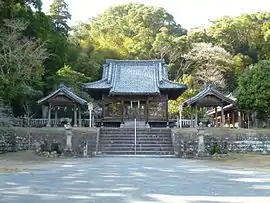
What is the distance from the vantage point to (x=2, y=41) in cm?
2859

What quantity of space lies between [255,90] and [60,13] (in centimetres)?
3215

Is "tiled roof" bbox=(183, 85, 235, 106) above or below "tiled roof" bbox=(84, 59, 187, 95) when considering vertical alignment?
below

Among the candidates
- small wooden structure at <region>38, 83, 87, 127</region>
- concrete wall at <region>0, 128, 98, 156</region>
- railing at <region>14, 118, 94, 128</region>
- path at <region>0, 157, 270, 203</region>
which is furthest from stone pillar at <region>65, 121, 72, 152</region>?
path at <region>0, 157, 270, 203</region>

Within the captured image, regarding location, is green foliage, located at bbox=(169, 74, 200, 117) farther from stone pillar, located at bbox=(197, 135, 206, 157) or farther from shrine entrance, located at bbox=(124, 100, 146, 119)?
stone pillar, located at bbox=(197, 135, 206, 157)

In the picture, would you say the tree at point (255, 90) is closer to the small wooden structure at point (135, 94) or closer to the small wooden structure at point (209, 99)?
the small wooden structure at point (209, 99)

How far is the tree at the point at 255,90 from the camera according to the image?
28233 millimetres

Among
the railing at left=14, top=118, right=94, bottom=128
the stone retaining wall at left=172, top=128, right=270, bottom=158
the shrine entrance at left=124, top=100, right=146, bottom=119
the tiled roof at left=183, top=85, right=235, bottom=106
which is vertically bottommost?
the stone retaining wall at left=172, top=128, right=270, bottom=158

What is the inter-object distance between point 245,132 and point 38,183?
58.6ft

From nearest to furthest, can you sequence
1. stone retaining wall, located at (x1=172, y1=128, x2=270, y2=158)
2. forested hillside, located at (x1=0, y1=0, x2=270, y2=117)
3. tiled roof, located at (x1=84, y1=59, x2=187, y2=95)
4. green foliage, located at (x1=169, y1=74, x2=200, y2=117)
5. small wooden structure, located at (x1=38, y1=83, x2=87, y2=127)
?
stone retaining wall, located at (x1=172, y1=128, x2=270, y2=158) → forested hillside, located at (x1=0, y1=0, x2=270, y2=117) → small wooden structure, located at (x1=38, y1=83, x2=87, y2=127) → tiled roof, located at (x1=84, y1=59, x2=187, y2=95) → green foliage, located at (x1=169, y1=74, x2=200, y2=117)

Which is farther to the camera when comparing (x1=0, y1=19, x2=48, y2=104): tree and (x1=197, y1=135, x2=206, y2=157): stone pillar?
(x1=0, y1=19, x2=48, y2=104): tree

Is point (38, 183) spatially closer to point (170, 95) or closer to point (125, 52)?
point (170, 95)

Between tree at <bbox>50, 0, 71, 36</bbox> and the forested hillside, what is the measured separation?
5.0 inches

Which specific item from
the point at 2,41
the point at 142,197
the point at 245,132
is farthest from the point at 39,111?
the point at 142,197

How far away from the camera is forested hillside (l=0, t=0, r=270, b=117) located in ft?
94.6
